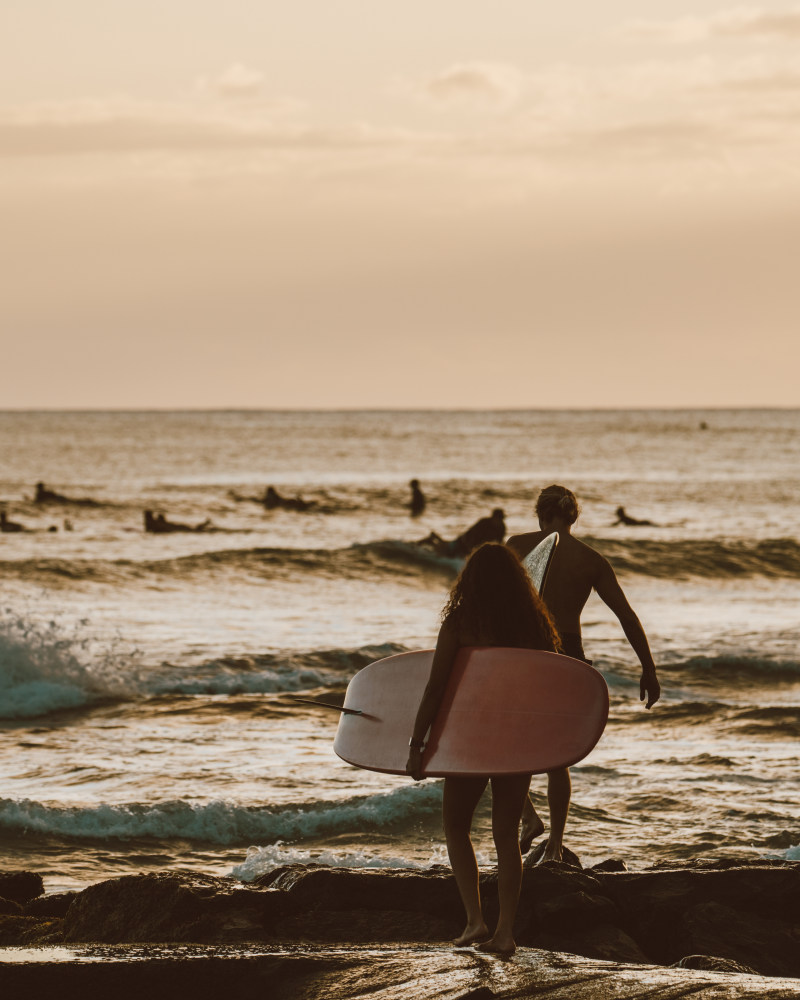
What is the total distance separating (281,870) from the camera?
6906 mm

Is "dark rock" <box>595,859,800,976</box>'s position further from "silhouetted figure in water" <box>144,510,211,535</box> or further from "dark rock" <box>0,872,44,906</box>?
"silhouetted figure in water" <box>144,510,211,535</box>

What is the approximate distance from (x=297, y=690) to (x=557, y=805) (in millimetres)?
8508

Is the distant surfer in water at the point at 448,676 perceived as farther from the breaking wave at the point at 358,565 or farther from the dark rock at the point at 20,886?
the breaking wave at the point at 358,565

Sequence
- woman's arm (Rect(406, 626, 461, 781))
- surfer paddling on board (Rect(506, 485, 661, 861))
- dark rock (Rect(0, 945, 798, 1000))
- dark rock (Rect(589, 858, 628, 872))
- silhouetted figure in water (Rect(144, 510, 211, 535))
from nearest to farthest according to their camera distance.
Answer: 1. dark rock (Rect(0, 945, 798, 1000))
2. woman's arm (Rect(406, 626, 461, 781))
3. surfer paddling on board (Rect(506, 485, 661, 861))
4. dark rock (Rect(589, 858, 628, 872))
5. silhouetted figure in water (Rect(144, 510, 211, 535))

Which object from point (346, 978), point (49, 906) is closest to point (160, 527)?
point (49, 906)

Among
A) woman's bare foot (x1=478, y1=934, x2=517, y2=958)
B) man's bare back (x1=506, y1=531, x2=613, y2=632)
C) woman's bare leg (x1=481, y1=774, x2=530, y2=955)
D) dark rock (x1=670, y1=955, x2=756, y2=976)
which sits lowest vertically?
dark rock (x1=670, y1=955, x2=756, y2=976)

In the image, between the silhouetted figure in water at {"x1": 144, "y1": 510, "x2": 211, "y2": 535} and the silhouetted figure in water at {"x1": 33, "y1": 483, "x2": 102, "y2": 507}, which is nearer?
the silhouetted figure in water at {"x1": 144, "y1": 510, "x2": 211, "y2": 535}

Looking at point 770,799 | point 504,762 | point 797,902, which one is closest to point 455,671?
point 504,762

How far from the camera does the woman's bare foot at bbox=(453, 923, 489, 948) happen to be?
5.42 meters

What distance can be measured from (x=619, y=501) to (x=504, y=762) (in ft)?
149

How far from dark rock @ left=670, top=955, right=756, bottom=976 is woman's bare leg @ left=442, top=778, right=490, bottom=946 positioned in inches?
31.1

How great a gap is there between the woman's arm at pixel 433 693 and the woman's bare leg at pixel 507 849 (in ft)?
1.10

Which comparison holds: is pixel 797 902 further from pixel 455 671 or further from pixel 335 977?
pixel 335 977

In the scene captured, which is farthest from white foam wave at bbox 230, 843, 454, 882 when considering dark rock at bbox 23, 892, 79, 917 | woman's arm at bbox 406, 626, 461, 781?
woman's arm at bbox 406, 626, 461, 781
